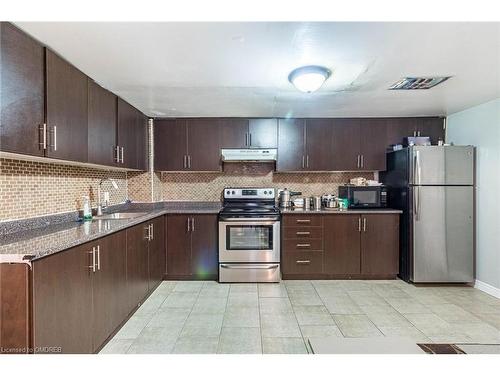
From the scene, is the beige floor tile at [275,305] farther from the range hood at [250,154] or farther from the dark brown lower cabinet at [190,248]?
the range hood at [250,154]

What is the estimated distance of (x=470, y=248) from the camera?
3715 mm

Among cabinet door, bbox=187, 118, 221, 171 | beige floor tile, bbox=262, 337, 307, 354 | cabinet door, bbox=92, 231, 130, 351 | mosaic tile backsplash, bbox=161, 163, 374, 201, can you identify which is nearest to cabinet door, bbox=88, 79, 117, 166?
cabinet door, bbox=92, 231, 130, 351

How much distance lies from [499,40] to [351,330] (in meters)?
2.35

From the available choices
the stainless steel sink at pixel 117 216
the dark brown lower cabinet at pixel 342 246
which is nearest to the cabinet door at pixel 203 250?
the stainless steel sink at pixel 117 216

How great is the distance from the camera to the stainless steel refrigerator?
3697mm

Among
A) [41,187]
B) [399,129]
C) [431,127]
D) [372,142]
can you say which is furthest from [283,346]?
[431,127]

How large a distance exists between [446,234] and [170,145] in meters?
3.68

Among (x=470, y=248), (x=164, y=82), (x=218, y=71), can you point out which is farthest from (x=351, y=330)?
(x=164, y=82)

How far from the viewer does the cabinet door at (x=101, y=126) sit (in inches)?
105

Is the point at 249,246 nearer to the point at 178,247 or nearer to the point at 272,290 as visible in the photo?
the point at 272,290

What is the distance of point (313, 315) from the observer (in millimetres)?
2943

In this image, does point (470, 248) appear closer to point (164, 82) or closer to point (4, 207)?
point (164, 82)

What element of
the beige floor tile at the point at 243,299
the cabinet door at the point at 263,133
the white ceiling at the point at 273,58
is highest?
the white ceiling at the point at 273,58

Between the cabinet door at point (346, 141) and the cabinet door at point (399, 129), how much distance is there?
17.4 inches
